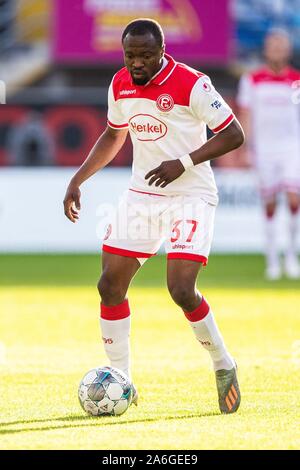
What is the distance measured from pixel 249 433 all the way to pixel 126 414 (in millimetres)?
925

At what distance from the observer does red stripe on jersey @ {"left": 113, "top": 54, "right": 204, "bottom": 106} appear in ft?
21.7

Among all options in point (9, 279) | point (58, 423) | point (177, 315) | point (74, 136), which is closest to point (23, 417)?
point (58, 423)

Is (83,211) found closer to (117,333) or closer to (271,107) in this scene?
(271,107)

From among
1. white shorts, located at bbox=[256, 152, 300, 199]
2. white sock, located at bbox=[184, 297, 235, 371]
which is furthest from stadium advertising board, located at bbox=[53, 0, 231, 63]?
white sock, located at bbox=[184, 297, 235, 371]

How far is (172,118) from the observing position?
6.66m

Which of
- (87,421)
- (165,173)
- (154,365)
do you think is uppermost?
(165,173)

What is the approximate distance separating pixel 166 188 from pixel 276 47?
778 cm

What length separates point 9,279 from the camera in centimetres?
1486

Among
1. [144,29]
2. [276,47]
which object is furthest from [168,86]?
[276,47]

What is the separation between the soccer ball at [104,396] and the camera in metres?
6.40

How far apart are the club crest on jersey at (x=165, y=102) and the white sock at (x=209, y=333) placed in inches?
44.2

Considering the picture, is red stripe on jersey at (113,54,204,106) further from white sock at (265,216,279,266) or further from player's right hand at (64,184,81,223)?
white sock at (265,216,279,266)

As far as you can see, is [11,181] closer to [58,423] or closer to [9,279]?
[9,279]

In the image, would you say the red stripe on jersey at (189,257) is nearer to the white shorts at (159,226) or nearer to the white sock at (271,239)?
the white shorts at (159,226)
